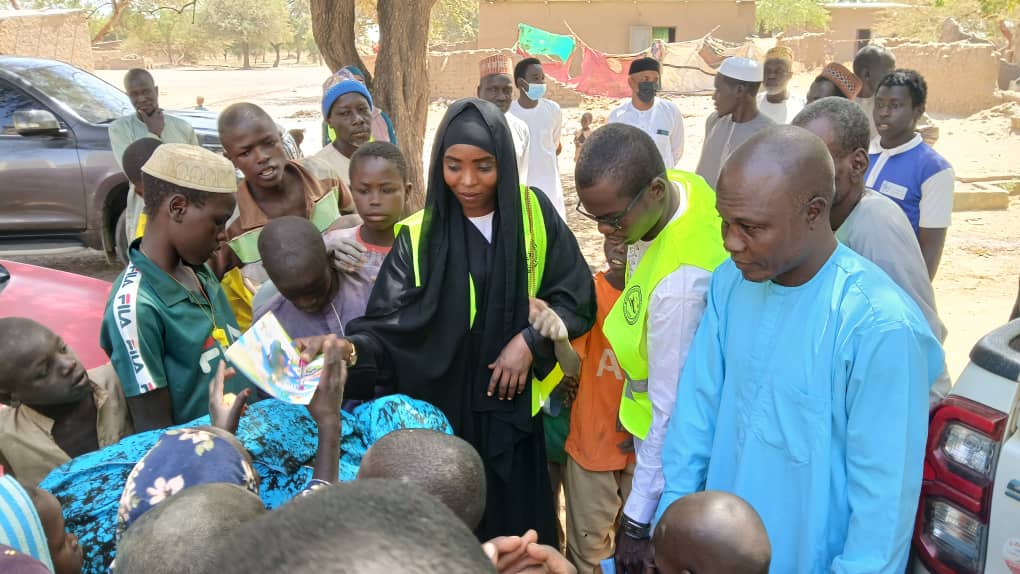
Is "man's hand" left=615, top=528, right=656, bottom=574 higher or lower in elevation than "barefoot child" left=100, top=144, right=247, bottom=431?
lower

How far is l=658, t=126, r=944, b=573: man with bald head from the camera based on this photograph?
169cm

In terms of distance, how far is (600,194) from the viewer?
2.22 m

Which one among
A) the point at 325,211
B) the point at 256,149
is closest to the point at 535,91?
the point at 325,211

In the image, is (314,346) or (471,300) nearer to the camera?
(314,346)

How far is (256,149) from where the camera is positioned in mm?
3439

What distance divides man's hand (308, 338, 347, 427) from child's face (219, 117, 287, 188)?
1581mm

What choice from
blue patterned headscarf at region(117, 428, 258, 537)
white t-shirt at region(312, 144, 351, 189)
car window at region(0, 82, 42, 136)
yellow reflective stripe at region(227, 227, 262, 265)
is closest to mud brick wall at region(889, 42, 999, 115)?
white t-shirt at region(312, 144, 351, 189)

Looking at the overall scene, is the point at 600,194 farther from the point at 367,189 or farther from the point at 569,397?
the point at 367,189

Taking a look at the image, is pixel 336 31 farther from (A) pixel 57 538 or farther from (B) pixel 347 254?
(A) pixel 57 538

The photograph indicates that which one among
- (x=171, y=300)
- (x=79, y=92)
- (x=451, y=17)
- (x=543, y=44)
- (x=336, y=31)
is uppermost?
(x=451, y=17)

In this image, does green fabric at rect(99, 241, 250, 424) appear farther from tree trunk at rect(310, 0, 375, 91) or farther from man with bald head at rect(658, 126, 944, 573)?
tree trunk at rect(310, 0, 375, 91)

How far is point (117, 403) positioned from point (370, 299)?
87 cm

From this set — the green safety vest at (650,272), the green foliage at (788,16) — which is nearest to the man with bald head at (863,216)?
the green safety vest at (650,272)

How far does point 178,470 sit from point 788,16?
40.1 meters
